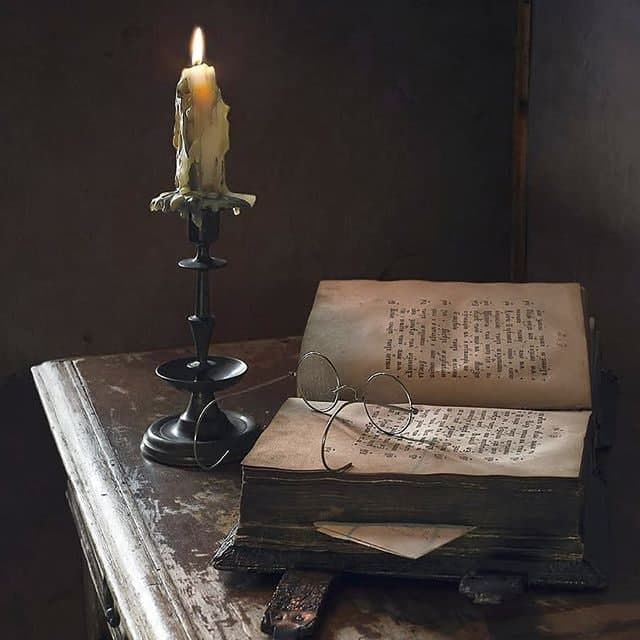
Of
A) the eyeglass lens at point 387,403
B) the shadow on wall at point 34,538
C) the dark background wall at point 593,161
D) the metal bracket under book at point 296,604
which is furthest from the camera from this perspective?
the shadow on wall at point 34,538

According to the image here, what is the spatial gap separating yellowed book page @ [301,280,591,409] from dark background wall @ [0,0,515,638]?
41 centimetres

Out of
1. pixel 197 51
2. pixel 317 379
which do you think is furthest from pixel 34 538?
pixel 197 51

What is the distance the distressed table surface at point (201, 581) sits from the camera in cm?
67

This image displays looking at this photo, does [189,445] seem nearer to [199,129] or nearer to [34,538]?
[199,129]

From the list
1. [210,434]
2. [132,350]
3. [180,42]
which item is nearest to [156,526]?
[210,434]

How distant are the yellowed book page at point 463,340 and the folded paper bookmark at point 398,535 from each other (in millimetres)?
206

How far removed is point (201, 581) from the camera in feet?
2.40

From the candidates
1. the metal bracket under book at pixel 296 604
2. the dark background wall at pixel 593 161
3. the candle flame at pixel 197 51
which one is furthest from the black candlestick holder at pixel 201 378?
the dark background wall at pixel 593 161

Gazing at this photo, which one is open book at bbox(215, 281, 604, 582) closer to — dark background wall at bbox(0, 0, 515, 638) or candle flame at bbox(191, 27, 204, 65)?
candle flame at bbox(191, 27, 204, 65)

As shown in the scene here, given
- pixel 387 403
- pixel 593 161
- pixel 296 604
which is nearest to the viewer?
pixel 296 604

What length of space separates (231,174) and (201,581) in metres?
0.75

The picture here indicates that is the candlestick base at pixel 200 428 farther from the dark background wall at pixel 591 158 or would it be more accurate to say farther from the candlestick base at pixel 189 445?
the dark background wall at pixel 591 158

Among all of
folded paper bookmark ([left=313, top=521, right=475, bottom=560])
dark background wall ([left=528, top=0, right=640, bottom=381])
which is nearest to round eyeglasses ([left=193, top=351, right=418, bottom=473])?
folded paper bookmark ([left=313, top=521, right=475, bottom=560])

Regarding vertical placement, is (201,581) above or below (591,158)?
below
